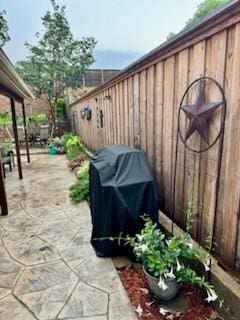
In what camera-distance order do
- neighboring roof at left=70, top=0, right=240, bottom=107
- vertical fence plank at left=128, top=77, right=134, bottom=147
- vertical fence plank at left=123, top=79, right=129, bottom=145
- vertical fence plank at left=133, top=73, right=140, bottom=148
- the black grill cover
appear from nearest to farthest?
neighboring roof at left=70, top=0, right=240, bottom=107 < the black grill cover < vertical fence plank at left=133, top=73, right=140, bottom=148 < vertical fence plank at left=128, top=77, right=134, bottom=147 < vertical fence plank at left=123, top=79, right=129, bottom=145

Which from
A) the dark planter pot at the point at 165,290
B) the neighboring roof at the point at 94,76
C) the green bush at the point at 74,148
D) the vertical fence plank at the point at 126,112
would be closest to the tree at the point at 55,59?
the neighboring roof at the point at 94,76

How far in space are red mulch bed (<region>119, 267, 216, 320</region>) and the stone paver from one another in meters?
0.08

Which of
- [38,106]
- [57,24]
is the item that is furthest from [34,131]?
[57,24]

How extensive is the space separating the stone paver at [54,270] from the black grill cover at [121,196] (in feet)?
1.19

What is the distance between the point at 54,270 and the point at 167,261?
1254mm

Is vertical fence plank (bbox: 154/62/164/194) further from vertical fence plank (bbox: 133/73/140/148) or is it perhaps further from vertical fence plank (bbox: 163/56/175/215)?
vertical fence plank (bbox: 133/73/140/148)

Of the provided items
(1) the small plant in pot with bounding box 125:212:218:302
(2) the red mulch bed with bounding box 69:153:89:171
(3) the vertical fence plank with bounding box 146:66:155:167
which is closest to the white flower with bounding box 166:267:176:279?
(1) the small plant in pot with bounding box 125:212:218:302

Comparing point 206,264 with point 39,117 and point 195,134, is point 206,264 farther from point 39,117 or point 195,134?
point 39,117

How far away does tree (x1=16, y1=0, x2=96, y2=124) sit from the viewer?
1216 centimetres

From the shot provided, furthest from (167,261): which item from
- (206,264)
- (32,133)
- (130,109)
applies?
(32,133)

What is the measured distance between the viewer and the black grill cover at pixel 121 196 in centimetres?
239

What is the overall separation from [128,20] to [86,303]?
12.9m

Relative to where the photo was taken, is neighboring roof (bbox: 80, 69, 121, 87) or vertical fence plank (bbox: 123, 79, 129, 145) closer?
vertical fence plank (bbox: 123, 79, 129, 145)

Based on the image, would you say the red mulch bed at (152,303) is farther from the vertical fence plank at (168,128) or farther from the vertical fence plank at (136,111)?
the vertical fence plank at (136,111)
